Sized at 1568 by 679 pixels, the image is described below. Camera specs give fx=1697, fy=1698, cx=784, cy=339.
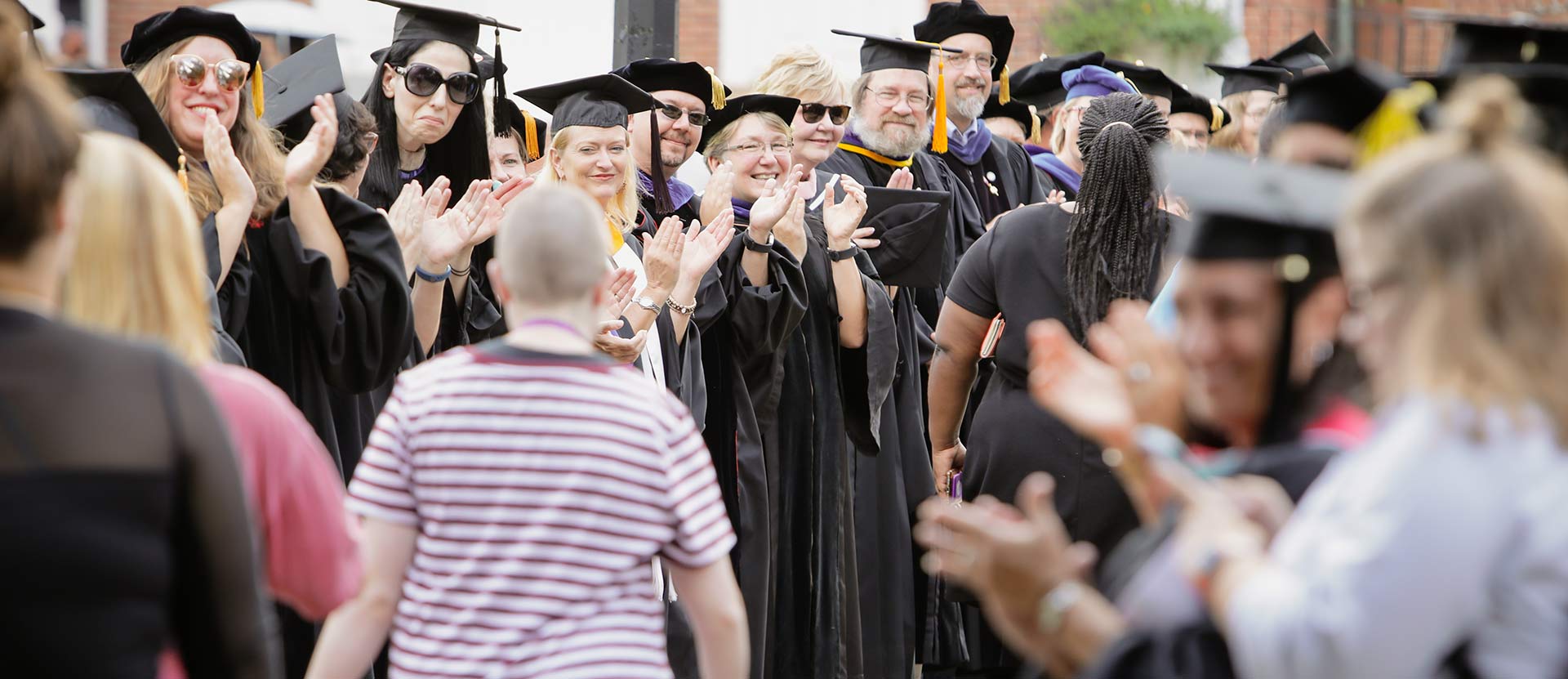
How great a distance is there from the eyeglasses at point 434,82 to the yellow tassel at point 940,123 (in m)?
2.98

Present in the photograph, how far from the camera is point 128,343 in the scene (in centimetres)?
226

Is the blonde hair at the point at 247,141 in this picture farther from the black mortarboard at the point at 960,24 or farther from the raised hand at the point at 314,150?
the black mortarboard at the point at 960,24

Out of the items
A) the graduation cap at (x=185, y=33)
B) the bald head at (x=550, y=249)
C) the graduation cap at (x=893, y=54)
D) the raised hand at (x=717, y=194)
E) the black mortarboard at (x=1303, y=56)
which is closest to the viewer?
the bald head at (x=550, y=249)

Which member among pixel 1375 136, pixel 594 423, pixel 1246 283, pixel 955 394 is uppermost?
pixel 1375 136

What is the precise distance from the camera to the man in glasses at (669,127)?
6363 mm

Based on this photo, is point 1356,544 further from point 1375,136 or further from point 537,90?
point 537,90

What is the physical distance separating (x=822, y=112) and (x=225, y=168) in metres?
3.07

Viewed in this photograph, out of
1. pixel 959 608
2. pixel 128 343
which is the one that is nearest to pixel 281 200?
pixel 128 343

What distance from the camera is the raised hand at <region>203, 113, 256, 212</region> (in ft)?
15.6

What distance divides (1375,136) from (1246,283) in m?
0.35

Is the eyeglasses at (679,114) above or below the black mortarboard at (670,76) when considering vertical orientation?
below

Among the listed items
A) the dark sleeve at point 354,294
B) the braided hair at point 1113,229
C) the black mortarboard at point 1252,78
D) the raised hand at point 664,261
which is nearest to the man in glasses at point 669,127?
the raised hand at point 664,261

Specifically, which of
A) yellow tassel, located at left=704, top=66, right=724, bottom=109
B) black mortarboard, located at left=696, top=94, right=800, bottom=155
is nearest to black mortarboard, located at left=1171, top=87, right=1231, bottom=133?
yellow tassel, located at left=704, top=66, right=724, bottom=109

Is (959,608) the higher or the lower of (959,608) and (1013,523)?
the lower
